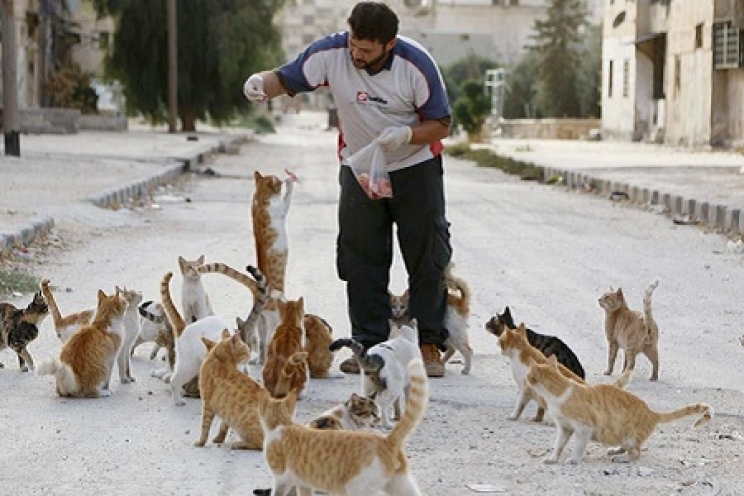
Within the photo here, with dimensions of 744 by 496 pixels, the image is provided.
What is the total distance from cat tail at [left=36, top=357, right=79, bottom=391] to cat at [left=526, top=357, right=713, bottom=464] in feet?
7.55

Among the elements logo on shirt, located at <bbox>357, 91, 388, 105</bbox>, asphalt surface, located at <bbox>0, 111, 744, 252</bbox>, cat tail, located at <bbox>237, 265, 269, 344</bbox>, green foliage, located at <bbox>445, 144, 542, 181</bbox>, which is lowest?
green foliage, located at <bbox>445, 144, 542, 181</bbox>

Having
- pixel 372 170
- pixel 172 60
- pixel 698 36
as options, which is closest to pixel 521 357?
pixel 372 170

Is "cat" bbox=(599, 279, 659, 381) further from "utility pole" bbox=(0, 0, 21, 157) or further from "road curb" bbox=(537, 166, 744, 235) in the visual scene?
"utility pole" bbox=(0, 0, 21, 157)

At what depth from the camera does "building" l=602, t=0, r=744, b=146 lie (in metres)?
43.0

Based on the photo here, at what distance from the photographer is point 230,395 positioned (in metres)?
6.31

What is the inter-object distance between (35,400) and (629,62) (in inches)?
1990

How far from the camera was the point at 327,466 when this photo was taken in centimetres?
521

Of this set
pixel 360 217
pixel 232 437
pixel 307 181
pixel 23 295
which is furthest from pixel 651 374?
pixel 307 181

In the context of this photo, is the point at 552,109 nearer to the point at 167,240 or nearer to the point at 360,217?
the point at 167,240

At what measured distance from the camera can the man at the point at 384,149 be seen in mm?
8242

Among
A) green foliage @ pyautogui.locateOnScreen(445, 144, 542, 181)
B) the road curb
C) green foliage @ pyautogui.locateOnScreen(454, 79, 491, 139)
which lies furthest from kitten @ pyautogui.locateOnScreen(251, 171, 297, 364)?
green foliage @ pyautogui.locateOnScreen(454, 79, 491, 139)

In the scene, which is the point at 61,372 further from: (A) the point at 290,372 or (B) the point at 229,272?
(A) the point at 290,372

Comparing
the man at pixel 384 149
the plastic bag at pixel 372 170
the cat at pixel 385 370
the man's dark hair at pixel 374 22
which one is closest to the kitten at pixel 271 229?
the man at pixel 384 149

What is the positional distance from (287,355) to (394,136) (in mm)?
1570
